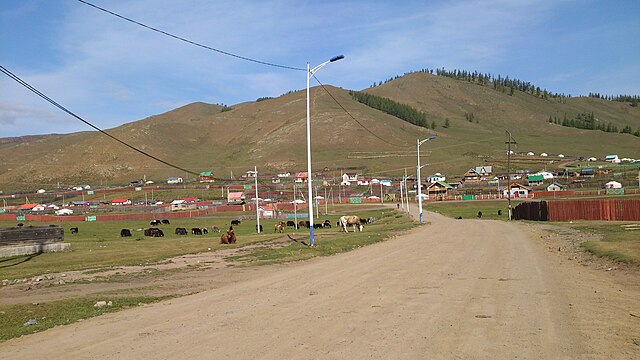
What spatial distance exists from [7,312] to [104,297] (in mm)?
2666

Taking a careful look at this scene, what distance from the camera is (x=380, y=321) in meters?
10.9

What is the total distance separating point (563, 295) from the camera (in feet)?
45.7

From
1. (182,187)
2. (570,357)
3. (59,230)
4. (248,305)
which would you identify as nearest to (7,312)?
(248,305)

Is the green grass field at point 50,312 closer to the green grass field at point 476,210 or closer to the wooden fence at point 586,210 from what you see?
the wooden fence at point 586,210

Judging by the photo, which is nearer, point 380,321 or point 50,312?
point 380,321

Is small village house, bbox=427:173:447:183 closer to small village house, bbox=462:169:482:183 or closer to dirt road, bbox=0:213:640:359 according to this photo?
small village house, bbox=462:169:482:183

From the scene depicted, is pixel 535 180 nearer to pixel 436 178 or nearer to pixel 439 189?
pixel 436 178

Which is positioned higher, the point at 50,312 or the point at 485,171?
the point at 485,171

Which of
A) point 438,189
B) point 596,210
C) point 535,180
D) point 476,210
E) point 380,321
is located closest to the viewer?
point 380,321

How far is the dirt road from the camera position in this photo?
29.2 feet

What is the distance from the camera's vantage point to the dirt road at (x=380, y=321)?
8.89 meters

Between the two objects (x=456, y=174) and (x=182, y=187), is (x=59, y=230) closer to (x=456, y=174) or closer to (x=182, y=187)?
(x=182, y=187)

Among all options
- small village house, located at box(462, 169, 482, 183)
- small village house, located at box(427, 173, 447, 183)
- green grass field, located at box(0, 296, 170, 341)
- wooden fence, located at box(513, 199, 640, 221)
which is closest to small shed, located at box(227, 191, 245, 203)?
small village house, located at box(427, 173, 447, 183)

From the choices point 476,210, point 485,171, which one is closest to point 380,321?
point 476,210
